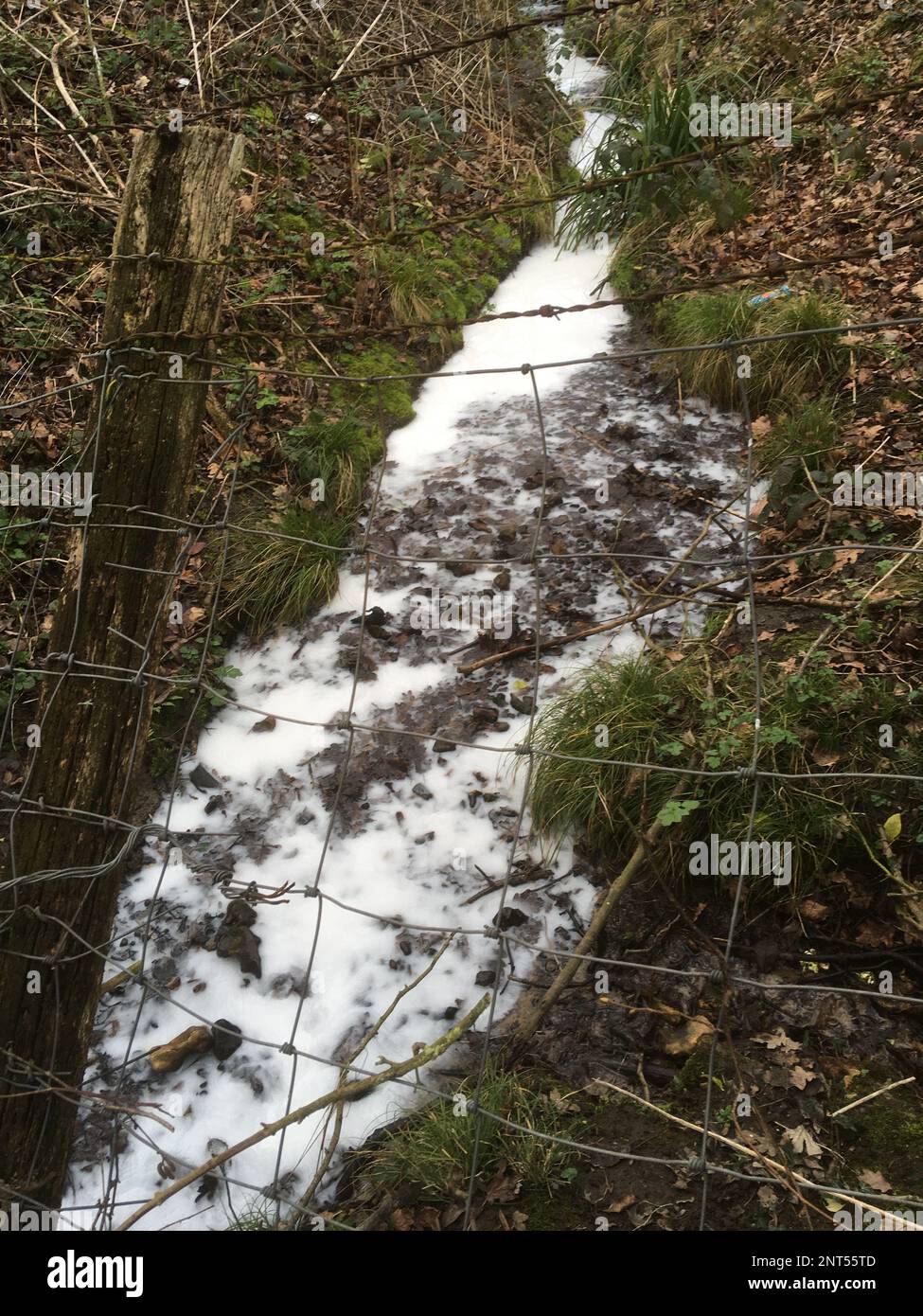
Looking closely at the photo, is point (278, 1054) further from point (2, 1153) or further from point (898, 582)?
point (898, 582)

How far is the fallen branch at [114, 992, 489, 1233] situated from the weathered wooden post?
0.28m

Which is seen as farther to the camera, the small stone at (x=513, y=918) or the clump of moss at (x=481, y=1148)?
the small stone at (x=513, y=918)

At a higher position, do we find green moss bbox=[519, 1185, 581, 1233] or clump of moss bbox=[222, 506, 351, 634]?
clump of moss bbox=[222, 506, 351, 634]

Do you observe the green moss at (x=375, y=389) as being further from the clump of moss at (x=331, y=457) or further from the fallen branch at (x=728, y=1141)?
the fallen branch at (x=728, y=1141)

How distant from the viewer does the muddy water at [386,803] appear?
244 cm

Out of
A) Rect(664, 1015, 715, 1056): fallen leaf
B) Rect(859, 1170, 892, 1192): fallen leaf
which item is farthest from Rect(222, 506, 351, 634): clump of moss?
Rect(859, 1170, 892, 1192): fallen leaf

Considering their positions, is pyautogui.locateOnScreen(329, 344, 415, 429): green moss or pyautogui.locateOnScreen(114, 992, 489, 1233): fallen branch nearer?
pyautogui.locateOnScreen(114, 992, 489, 1233): fallen branch

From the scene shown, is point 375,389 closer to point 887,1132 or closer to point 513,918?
point 513,918

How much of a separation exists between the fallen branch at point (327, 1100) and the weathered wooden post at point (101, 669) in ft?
0.93

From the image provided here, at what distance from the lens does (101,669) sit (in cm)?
189

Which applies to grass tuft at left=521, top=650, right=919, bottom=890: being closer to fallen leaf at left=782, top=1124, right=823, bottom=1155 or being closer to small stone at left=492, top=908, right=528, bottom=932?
small stone at left=492, top=908, right=528, bottom=932

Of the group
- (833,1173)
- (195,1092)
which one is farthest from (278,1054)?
(833,1173)

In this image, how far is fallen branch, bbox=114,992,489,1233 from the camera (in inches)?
74.5

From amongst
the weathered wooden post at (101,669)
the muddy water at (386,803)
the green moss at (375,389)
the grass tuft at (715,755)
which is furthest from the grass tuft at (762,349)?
the weathered wooden post at (101,669)
